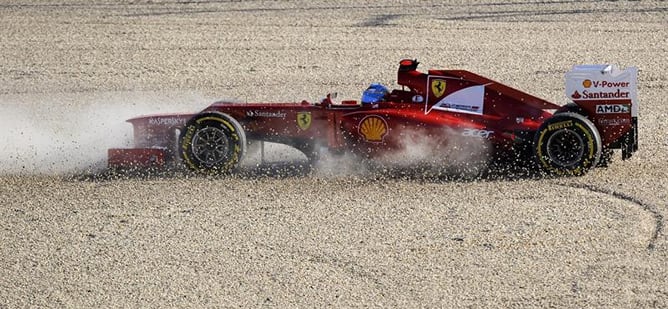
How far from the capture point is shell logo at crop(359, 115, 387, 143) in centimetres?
1270

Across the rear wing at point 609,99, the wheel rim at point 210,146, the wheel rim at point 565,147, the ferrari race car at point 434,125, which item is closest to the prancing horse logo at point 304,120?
the ferrari race car at point 434,125

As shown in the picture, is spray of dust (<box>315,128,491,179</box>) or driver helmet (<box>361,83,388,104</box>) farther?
driver helmet (<box>361,83,388,104</box>)

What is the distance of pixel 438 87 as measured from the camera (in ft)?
41.8

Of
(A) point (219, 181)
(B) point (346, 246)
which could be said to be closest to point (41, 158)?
(A) point (219, 181)

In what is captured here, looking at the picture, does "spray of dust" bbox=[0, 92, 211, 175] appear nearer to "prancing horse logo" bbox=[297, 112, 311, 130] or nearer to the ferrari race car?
the ferrari race car

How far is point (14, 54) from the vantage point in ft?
64.4

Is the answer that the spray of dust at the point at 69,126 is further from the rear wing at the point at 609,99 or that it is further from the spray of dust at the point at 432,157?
the rear wing at the point at 609,99

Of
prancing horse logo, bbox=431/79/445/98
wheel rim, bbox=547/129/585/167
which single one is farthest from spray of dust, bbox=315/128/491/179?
wheel rim, bbox=547/129/585/167

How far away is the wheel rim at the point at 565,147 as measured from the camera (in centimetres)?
1224

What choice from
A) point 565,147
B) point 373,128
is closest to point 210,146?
point 373,128

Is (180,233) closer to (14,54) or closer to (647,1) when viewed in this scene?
(14,54)

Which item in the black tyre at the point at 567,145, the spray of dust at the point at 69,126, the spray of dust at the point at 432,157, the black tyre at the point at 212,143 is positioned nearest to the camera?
the black tyre at the point at 567,145

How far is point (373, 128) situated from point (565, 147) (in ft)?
6.23

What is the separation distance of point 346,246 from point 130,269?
181 centimetres
